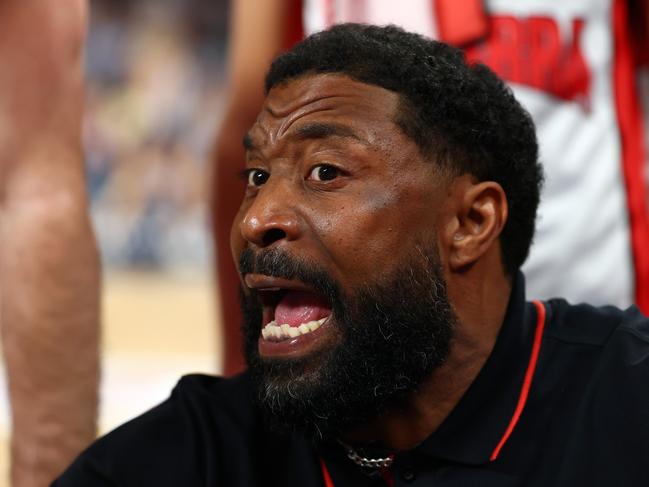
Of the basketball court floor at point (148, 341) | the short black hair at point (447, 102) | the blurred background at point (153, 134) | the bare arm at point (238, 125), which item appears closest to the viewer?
the short black hair at point (447, 102)

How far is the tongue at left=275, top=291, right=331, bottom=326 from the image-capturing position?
1425 millimetres

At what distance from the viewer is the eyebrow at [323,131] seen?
1.44 meters

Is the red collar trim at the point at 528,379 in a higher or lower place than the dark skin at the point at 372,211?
lower

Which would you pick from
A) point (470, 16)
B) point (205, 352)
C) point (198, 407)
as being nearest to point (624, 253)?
point (470, 16)

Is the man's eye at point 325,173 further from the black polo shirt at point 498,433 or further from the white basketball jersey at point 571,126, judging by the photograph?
the white basketball jersey at point 571,126

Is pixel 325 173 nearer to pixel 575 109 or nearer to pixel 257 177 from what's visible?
pixel 257 177

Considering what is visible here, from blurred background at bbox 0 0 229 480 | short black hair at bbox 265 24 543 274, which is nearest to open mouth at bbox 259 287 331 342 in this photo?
short black hair at bbox 265 24 543 274

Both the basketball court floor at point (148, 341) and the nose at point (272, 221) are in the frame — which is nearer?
the nose at point (272, 221)

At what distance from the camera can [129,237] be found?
32.1ft

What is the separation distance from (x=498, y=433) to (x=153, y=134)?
30.1 feet

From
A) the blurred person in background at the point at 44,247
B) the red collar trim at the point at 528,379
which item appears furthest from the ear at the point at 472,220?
the blurred person in background at the point at 44,247

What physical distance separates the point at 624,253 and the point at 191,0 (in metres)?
9.20

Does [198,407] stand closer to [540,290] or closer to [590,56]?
[540,290]

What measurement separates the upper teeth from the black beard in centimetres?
3
